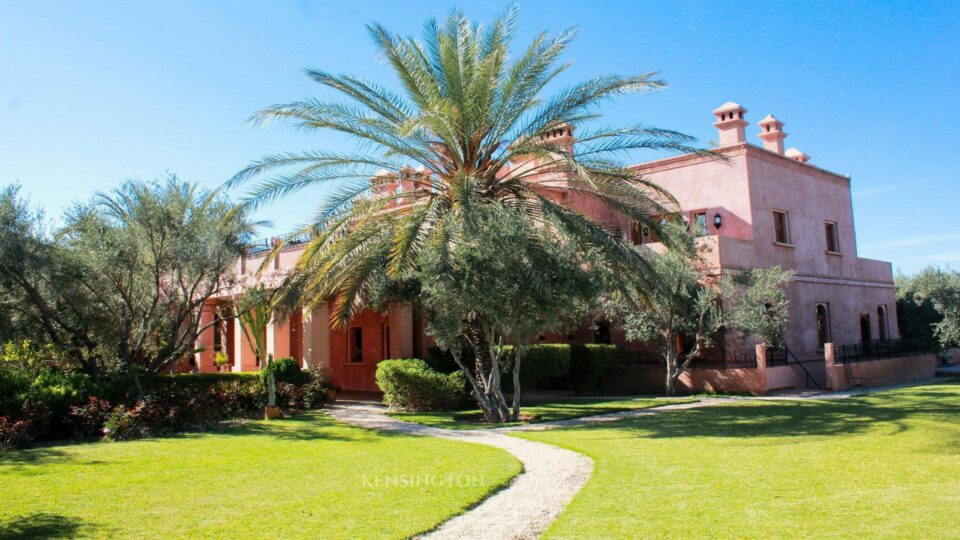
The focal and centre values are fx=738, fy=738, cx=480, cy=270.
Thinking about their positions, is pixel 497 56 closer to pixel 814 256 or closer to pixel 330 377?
pixel 330 377

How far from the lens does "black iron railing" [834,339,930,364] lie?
22.5 m

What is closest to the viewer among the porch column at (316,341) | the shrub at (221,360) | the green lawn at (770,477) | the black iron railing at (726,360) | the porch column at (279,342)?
the green lawn at (770,477)

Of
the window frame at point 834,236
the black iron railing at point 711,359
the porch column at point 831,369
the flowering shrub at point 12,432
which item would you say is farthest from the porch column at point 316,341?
the window frame at point 834,236

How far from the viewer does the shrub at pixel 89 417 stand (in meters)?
13.4

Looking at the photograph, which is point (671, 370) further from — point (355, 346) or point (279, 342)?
point (279, 342)

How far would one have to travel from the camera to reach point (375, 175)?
50.0 feet

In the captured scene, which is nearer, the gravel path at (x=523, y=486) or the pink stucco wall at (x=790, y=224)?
the gravel path at (x=523, y=486)

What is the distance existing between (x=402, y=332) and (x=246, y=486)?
12.6 m

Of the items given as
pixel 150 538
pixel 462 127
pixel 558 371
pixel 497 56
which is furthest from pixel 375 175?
pixel 150 538

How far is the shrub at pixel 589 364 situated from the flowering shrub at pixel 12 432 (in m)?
13.8

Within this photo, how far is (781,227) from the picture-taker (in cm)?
2484

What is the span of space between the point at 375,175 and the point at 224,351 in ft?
54.0

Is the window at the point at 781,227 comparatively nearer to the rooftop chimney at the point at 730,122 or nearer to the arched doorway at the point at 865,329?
the rooftop chimney at the point at 730,122

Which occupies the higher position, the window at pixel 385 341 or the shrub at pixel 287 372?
the window at pixel 385 341
